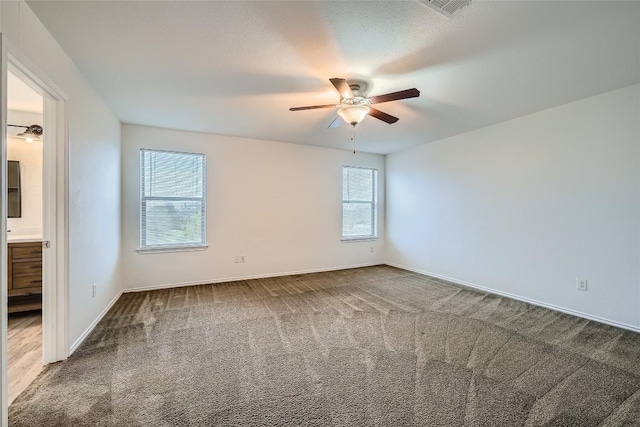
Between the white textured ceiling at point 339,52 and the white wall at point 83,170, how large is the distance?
0.12 metres

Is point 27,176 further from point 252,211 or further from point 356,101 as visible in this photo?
point 356,101

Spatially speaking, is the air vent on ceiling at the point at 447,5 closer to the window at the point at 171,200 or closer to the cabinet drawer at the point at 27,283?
the window at the point at 171,200

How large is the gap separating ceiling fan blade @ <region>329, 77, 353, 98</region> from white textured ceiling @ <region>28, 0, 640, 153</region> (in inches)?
7.7

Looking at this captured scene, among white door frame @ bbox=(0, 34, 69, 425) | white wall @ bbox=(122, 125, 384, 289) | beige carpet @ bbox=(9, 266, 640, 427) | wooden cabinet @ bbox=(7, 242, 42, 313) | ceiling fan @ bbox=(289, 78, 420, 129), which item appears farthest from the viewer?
white wall @ bbox=(122, 125, 384, 289)

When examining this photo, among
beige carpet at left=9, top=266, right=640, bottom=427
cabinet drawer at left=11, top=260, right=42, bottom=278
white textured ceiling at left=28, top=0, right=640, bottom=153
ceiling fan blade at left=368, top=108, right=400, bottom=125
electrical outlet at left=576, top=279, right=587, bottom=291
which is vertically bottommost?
beige carpet at left=9, top=266, right=640, bottom=427

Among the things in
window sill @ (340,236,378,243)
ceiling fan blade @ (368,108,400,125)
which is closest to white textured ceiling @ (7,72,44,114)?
ceiling fan blade @ (368,108,400,125)

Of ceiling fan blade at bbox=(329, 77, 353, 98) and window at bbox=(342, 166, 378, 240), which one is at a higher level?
ceiling fan blade at bbox=(329, 77, 353, 98)

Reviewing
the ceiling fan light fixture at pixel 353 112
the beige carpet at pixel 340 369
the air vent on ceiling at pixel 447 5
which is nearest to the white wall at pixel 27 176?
the beige carpet at pixel 340 369

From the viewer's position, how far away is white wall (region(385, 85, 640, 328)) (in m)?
2.86

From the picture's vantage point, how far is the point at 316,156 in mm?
5266

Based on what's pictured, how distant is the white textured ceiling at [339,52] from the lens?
175 centimetres

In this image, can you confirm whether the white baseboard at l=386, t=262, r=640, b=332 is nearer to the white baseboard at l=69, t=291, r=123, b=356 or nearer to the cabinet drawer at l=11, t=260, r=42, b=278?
the white baseboard at l=69, t=291, r=123, b=356

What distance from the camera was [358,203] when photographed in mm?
5836

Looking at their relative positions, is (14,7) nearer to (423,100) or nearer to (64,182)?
(64,182)
